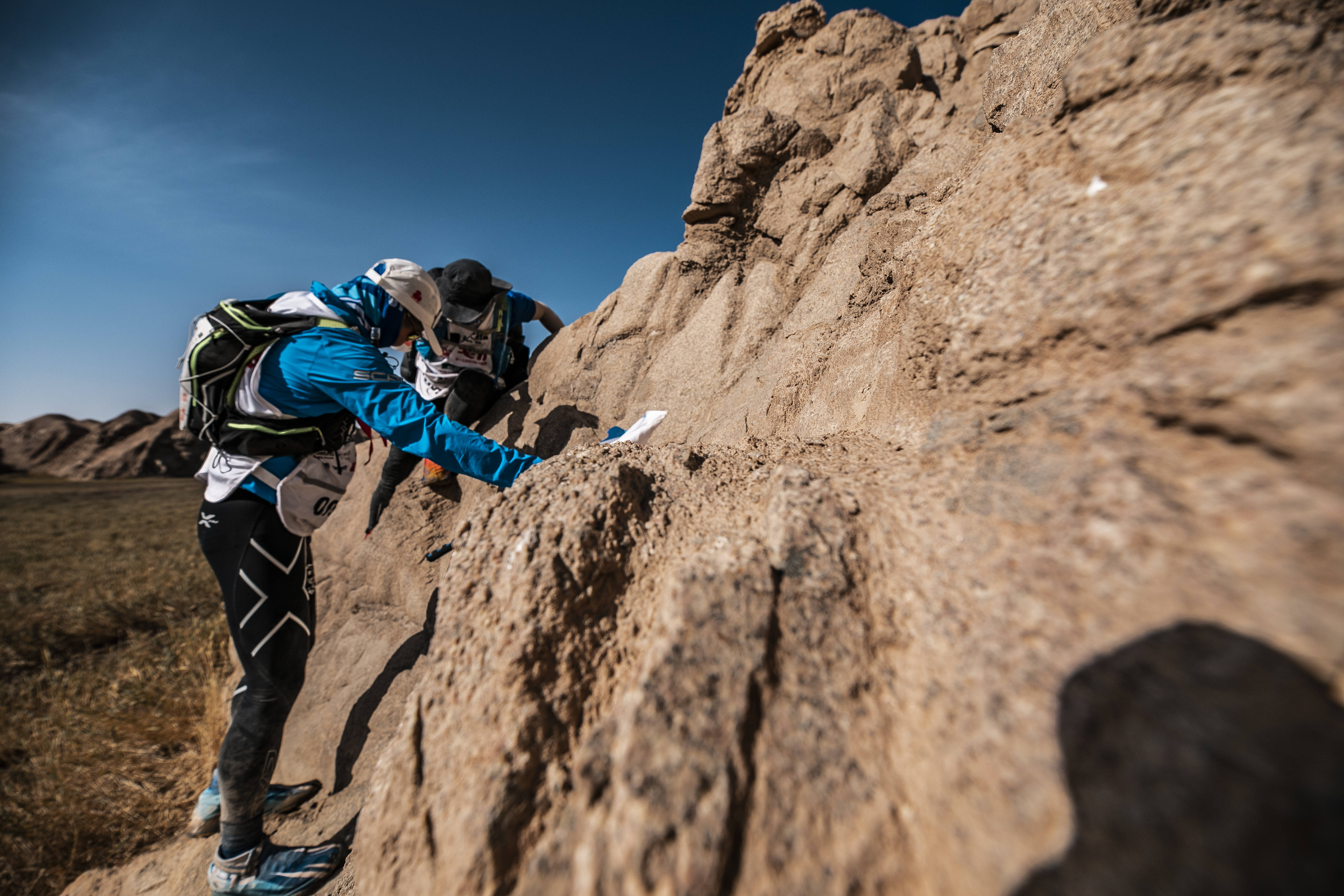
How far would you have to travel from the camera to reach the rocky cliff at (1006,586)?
0.71 m

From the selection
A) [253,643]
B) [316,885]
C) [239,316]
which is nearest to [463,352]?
[239,316]

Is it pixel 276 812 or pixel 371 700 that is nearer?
pixel 276 812

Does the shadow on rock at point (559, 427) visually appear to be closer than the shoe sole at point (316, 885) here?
No

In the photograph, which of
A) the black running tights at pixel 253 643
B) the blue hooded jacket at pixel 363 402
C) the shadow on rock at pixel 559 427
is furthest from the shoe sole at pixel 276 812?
the shadow on rock at pixel 559 427

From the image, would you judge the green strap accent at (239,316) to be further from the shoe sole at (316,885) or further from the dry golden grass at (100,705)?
the dry golden grass at (100,705)

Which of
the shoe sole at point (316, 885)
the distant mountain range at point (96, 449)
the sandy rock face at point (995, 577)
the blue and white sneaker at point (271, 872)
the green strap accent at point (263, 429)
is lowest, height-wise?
the shoe sole at point (316, 885)

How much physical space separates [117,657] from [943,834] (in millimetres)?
7395

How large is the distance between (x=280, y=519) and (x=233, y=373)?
0.63m

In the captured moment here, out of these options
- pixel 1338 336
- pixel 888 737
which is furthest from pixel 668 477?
pixel 1338 336

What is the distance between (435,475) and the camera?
3389 mm

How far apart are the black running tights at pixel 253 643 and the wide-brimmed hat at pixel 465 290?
1.64 meters

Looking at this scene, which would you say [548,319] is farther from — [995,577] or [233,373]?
[995,577]

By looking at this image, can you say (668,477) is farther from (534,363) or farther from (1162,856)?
(534,363)

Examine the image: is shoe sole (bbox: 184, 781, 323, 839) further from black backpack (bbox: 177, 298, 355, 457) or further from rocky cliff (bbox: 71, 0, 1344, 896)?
rocky cliff (bbox: 71, 0, 1344, 896)
